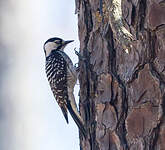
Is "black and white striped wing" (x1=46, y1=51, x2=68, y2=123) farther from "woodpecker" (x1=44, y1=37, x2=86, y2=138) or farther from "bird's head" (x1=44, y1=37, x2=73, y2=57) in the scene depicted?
"bird's head" (x1=44, y1=37, x2=73, y2=57)

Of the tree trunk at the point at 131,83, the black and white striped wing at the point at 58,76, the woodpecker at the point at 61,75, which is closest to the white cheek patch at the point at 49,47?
the woodpecker at the point at 61,75

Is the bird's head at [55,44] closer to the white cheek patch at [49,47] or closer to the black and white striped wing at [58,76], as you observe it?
the white cheek patch at [49,47]

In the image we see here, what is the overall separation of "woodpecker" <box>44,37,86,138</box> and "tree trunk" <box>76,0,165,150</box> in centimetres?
144

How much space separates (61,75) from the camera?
13.8 feet

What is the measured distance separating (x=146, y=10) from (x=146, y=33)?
108 mm

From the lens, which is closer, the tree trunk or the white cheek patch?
the tree trunk

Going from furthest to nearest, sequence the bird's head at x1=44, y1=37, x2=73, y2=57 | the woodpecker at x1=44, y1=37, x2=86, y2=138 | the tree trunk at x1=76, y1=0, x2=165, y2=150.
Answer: the bird's head at x1=44, y1=37, x2=73, y2=57 → the woodpecker at x1=44, y1=37, x2=86, y2=138 → the tree trunk at x1=76, y1=0, x2=165, y2=150

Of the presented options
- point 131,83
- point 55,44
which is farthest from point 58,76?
point 131,83

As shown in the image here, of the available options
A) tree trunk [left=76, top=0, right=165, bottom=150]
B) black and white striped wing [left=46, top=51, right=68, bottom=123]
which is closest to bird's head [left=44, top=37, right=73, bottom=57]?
black and white striped wing [left=46, top=51, right=68, bottom=123]

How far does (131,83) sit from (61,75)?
2.15m

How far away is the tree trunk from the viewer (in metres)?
2.01

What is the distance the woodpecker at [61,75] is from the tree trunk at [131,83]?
1441 mm

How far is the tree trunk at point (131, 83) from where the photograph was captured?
79.1 inches

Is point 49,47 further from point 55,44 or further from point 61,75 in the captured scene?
point 61,75
